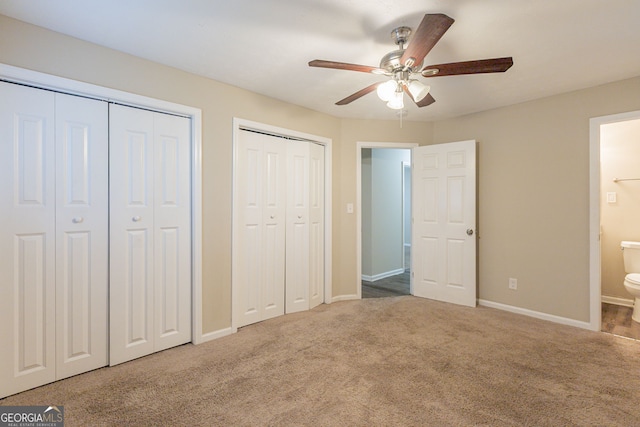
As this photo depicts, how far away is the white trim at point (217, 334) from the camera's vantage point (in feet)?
8.96

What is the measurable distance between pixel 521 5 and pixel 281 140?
2.26 meters

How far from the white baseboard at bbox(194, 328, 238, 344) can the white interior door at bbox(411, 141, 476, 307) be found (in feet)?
7.98

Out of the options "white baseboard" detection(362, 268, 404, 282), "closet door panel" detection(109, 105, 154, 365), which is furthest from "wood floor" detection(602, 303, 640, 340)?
"closet door panel" detection(109, 105, 154, 365)

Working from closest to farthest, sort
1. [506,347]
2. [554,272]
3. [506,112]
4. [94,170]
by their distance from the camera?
[94,170] → [506,347] → [554,272] → [506,112]

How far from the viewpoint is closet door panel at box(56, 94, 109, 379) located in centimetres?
209

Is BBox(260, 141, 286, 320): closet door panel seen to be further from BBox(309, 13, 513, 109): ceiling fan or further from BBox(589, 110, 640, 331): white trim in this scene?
BBox(589, 110, 640, 331): white trim

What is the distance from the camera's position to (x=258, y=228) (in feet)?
10.5

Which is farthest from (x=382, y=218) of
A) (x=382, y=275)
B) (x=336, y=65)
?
(x=336, y=65)

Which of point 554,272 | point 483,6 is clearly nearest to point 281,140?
point 483,6

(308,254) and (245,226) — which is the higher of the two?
(245,226)

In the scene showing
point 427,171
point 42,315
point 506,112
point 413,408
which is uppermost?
point 506,112

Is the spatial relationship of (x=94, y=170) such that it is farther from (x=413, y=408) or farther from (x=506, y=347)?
(x=506, y=347)

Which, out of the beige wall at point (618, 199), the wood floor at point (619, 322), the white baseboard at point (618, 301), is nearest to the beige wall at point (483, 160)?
the wood floor at point (619, 322)

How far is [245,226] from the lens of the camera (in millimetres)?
3092
